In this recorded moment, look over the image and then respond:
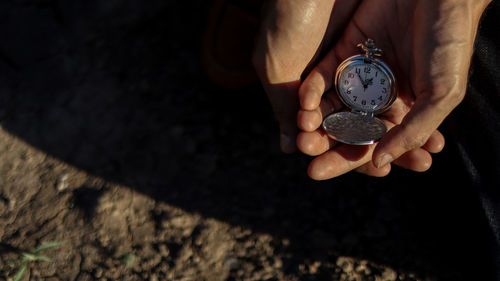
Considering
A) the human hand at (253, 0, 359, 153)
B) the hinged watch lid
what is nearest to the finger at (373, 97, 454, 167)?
the hinged watch lid

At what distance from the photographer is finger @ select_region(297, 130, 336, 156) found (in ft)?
7.70

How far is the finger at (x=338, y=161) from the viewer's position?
2336 mm

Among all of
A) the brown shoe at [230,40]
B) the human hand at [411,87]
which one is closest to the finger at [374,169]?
the human hand at [411,87]

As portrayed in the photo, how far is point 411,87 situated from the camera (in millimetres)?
2590

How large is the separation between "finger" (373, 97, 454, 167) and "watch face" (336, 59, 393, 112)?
1.31 ft

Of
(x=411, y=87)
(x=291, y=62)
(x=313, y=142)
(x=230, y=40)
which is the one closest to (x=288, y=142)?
(x=313, y=142)

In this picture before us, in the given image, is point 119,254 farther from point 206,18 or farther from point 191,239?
point 206,18

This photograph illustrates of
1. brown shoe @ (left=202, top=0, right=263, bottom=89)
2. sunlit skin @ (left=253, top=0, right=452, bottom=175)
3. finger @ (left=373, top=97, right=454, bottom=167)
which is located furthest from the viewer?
brown shoe @ (left=202, top=0, right=263, bottom=89)

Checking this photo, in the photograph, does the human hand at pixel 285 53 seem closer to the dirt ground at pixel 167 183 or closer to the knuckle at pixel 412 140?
the dirt ground at pixel 167 183

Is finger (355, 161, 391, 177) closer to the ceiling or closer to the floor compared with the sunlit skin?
closer to the floor

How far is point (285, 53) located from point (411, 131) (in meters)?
0.74

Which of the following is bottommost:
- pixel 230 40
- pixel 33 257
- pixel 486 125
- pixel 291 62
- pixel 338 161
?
pixel 33 257

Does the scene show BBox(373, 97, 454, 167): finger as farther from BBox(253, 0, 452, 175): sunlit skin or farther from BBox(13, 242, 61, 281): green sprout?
BBox(13, 242, 61, 281): green sprout

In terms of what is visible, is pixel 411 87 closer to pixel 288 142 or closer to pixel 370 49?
pixel 370 49
